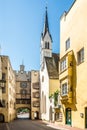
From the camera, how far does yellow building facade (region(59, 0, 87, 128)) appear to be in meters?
30.8

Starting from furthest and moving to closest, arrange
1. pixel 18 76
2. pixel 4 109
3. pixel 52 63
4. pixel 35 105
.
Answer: pixel 18 76 < pixel 35 105 < pixel 52 63 < pixel 4 109

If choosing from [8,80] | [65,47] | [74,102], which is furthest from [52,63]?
[74,102]

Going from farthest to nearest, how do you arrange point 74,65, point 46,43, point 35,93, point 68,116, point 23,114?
1. point 23,114
2. point 46,43
3. point 35,93
4. point 68,116
5. point 74,65

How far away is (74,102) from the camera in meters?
33.7

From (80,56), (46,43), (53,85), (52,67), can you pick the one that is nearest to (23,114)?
(46,43)

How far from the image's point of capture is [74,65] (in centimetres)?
3416

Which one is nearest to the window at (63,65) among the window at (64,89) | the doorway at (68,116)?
the window at (64,89)

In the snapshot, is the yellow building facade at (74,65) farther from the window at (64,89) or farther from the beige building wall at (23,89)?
the beige building wall at (23,89)

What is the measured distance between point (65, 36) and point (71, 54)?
4715 millimetres

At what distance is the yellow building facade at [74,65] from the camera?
30781 millimetres

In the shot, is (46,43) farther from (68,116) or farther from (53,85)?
(68,116)

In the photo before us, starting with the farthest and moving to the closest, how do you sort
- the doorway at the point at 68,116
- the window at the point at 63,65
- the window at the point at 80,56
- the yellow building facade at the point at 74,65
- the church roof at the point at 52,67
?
the church roof at the point at 52,67
the window at the point at 63,65
the doorway at the point at 68,116
the window at the point at 80,56
the yellow building facade at the point at 74,65

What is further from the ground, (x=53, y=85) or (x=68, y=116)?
(x=53, y=85)

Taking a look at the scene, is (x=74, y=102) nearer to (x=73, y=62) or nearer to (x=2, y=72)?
(x=73, y=62)
